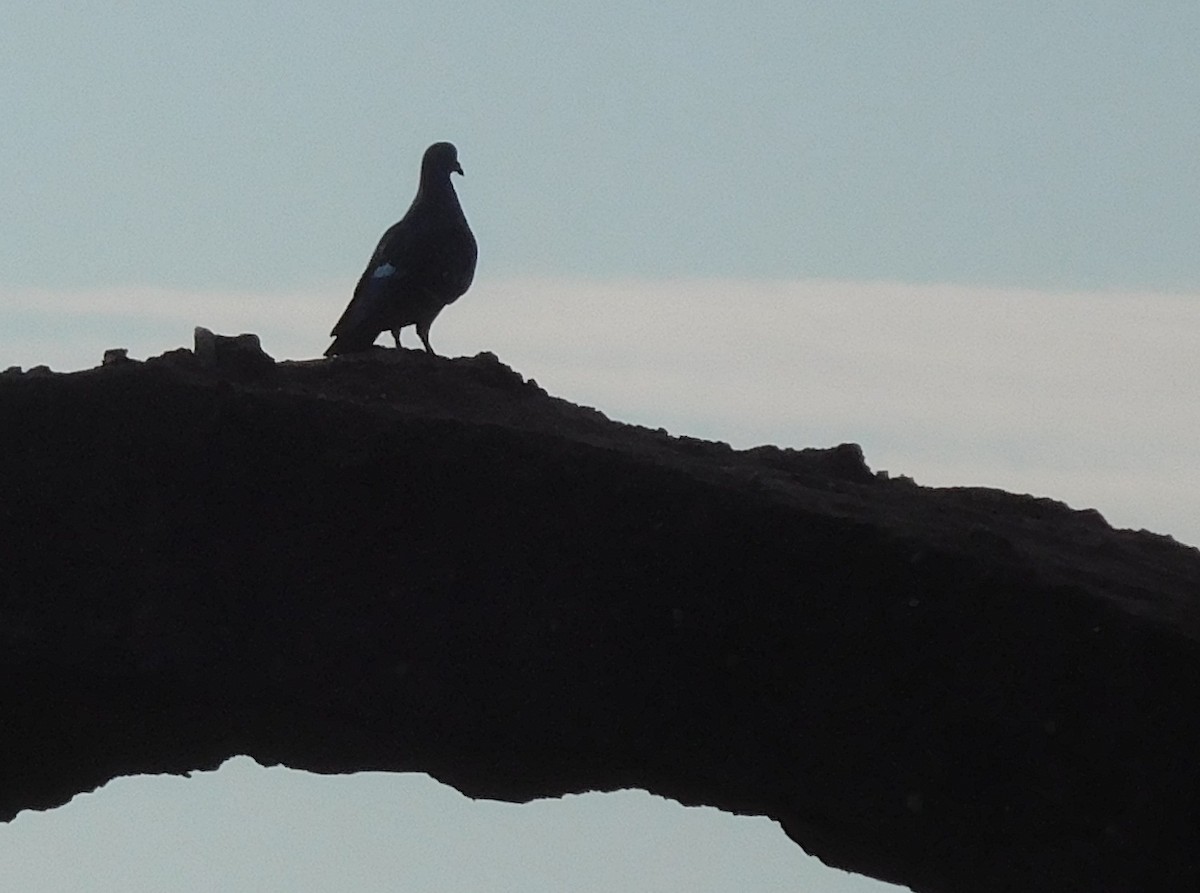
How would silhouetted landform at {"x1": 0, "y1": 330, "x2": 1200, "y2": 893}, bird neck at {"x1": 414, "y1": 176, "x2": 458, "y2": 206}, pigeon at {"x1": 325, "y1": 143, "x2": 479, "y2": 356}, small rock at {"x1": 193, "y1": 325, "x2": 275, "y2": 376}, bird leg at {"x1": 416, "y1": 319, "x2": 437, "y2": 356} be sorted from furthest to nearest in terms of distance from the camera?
1. bird neck at {"x1": 414, "y1": 176, "x2": 458, "y2": 206}
2. bird leg at {"x1": 416, "y1": 319, "x2": 437, "y2": 356}
3. pigeon at {"x1": 325, "y1": 143, "x2": 479, "y2": 356}
4. small rock at {"x1": 193, "y1": 325, "x2": 275, "y2": 376}
5. silhouetted landform at {"x1": 0, "y1": 330, "x2": 1200, "y2": 893}

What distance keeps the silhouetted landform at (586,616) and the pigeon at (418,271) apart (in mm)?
1510

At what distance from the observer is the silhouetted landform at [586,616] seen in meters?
11.2

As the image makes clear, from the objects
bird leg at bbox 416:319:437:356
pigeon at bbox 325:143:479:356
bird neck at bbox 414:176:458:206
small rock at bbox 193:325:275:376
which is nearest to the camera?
small rock at bbox 193:325:275:376

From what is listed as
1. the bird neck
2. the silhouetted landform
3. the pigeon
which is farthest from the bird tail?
the silhouetted landform

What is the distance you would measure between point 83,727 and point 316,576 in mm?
1724

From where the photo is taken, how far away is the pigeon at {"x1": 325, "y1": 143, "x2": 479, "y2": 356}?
14023 millimetres

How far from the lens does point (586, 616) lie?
11766 mm

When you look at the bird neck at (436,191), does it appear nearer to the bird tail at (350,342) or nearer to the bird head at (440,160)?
the bird head at (440,160)

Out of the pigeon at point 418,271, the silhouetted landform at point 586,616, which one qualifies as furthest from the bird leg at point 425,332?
the silhouetted landform at point 586,616

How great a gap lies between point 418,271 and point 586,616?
318 centimetres

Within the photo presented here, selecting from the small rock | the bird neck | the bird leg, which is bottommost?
the small rock

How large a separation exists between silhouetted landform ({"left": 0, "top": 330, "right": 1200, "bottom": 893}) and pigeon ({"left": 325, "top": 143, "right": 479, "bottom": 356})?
59.4 inches

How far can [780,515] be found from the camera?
11.5 metres

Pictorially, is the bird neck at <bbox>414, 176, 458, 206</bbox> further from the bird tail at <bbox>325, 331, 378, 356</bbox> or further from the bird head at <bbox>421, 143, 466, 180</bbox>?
the bird tail at <bbox>325, 331, 378, 356</bbox>
